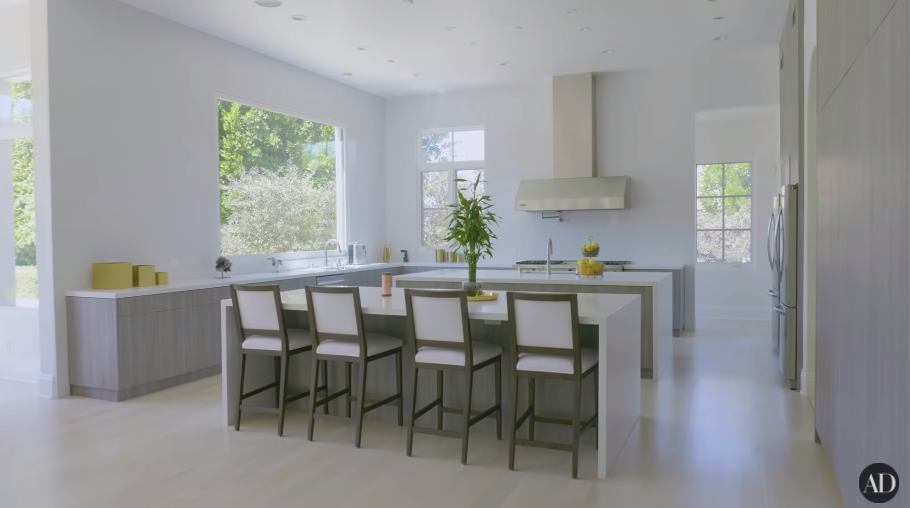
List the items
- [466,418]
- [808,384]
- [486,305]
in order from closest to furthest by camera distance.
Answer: [466,418] < [486,305] < [808,384]

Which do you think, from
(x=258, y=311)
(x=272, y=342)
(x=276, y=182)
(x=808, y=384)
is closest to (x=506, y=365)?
(x=272, y=342)

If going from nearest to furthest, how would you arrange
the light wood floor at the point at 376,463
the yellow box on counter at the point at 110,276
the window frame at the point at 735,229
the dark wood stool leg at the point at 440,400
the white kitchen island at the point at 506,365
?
1. the light wood floor at the point at 376,463
2. the white kitchen island at the point at 506,365
3. the dark wood stool leg at the point at 440,400
4. the yellow box on counter at the point at 110,276
5. the window frame at the point at 735,229

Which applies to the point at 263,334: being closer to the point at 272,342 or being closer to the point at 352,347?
the point at 272,342

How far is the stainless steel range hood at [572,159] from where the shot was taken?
7793 mm

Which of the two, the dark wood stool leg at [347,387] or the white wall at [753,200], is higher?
the white wall at [753,200]

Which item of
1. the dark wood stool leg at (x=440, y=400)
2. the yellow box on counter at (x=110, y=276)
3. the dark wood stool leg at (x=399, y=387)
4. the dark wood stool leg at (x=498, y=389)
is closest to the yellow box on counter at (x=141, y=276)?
the yellow box on counter at (x=110, y=276)

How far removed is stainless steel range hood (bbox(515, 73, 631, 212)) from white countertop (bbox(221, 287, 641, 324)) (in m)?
3.70

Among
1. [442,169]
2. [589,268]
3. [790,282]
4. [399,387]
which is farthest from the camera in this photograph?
[442,169]

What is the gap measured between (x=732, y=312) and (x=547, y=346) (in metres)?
6.82

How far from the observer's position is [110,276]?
500 cm

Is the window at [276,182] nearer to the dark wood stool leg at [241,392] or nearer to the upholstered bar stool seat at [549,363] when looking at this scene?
the dark wood stool leg at [241,392]

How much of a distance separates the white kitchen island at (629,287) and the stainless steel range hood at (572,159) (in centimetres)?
193

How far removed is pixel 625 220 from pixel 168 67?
5.34 metres

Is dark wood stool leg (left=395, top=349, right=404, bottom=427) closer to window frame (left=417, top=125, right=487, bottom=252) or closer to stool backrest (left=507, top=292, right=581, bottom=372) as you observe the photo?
stool backrest (left=507, top=292, right=581, bottom=372)
